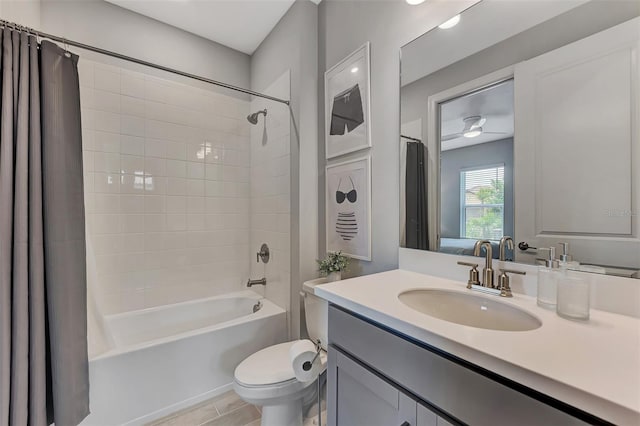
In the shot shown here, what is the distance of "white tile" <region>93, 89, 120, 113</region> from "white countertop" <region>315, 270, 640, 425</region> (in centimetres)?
226

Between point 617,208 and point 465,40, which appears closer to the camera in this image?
point 617,208

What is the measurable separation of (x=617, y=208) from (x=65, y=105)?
2106 millimetres

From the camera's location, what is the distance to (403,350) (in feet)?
2.37

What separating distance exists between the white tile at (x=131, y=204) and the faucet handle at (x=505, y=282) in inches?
93.6

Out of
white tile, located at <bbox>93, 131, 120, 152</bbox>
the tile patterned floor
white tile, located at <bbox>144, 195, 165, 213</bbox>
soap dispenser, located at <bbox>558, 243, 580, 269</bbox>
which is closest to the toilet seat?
the tile patterned floor

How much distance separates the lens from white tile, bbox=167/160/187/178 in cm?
224

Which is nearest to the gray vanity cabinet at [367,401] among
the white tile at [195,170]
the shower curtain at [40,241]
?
the shower curtain at [40,241]

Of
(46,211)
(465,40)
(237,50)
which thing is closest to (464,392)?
(465,40)

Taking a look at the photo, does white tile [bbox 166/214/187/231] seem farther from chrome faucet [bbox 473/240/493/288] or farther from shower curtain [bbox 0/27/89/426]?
chrome faucet [bbox 473/240/493/288]

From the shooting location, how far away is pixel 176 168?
227 cm

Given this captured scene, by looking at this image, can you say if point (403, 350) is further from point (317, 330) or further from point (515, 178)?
point (317, 330)

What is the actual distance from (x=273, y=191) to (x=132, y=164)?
3.61 feet

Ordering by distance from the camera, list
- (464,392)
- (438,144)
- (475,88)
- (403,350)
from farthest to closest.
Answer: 1. (438,144)
2. (475,88)
3. (403,350)
4. (464,392)

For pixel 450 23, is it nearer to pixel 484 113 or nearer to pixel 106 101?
pixel 484 113
